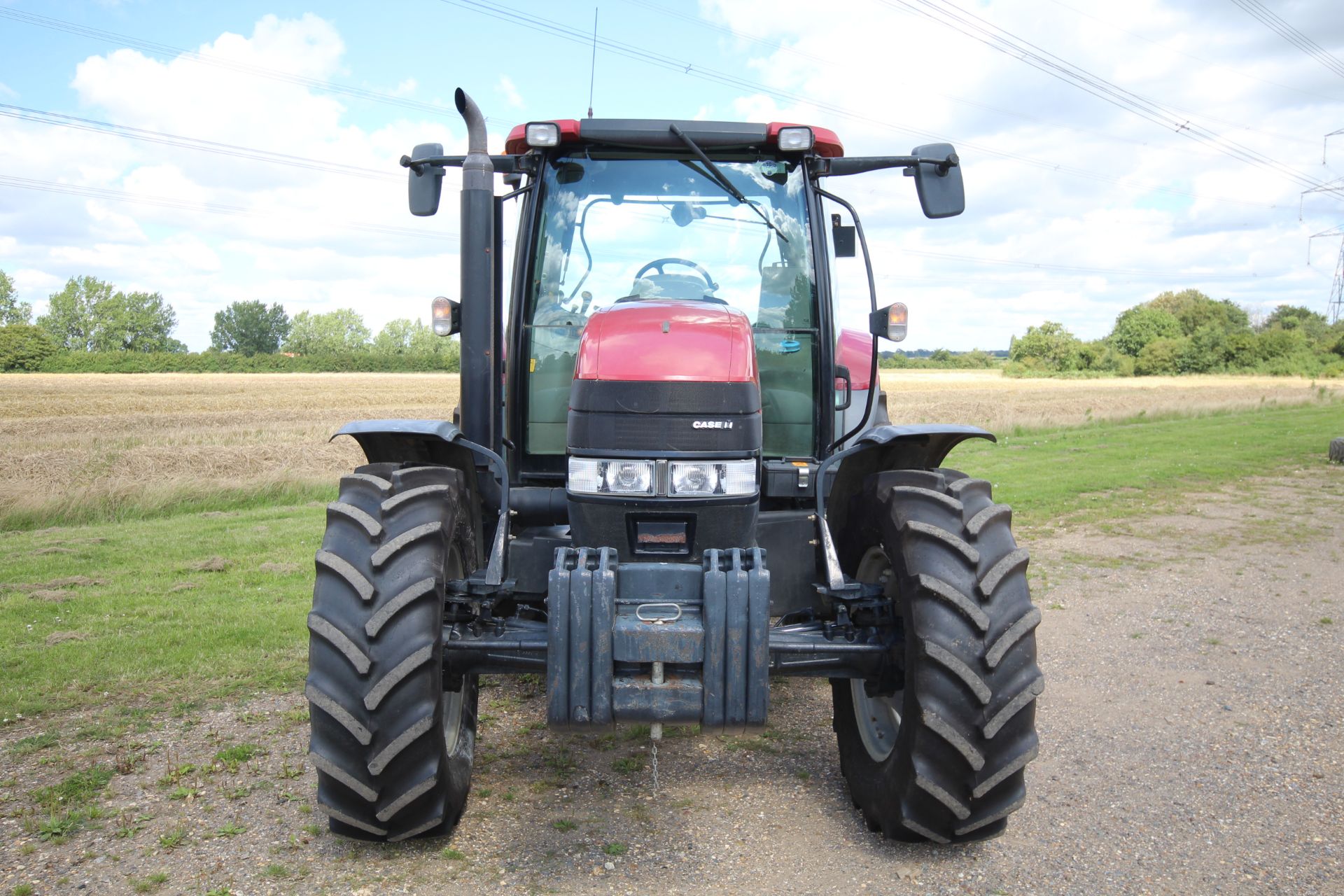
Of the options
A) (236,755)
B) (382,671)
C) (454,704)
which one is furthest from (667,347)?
(236,755)

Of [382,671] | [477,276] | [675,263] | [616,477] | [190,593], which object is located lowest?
[190,593]

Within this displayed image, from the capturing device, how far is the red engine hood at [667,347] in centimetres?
366

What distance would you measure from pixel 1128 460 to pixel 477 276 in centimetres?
1448

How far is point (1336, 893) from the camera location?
3.24 meters

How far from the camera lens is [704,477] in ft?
12.0

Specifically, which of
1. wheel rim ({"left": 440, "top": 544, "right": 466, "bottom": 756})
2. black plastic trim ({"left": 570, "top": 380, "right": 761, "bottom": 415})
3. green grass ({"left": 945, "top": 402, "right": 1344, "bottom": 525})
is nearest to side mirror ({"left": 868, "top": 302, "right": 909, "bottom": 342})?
black plastic trim ({"left": 570, "top": 380, "right": 761, "bottom": 415})

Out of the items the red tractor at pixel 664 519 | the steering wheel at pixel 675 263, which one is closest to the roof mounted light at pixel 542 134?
the red tractor at pixel 664 519

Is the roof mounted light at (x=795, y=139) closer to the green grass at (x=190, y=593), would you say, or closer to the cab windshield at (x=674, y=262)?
the cab windshield at (x=674, y=262)

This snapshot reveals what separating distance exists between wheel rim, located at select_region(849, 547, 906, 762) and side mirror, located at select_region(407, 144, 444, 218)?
233 centimetres

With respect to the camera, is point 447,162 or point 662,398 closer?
point 662,398

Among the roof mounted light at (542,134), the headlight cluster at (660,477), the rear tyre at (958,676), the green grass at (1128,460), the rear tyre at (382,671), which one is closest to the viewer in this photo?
the rear tyre at (382,671)

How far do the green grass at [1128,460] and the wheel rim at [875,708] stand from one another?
6.83 meters

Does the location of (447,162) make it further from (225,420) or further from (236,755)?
(225,420)

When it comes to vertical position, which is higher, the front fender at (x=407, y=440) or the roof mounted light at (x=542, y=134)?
the roof mounted light at (x=542, y=134)
